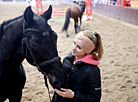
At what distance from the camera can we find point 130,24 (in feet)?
28.5

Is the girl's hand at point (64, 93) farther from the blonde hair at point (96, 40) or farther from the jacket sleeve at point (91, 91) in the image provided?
the blonde hair at point (96, 40)

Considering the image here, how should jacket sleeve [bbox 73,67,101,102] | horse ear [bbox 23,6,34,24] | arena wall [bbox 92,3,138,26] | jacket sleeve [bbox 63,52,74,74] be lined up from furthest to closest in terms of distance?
arena wall [bbox 92,3,138,26] → jacket sleeve [bbox 63,52,74,74] → jacket sleeve [bbox 73,67,101,102] → horse ear [bbox 23,6,34,24]

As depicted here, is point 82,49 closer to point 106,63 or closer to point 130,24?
point 106,63

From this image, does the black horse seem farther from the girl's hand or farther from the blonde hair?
the blonde hair

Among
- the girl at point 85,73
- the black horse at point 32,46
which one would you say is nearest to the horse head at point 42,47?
the black horse at point 32,46

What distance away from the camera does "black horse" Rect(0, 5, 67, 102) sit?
1.24m

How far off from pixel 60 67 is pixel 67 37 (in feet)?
18.6

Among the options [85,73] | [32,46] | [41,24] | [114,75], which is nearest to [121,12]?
[114,75]

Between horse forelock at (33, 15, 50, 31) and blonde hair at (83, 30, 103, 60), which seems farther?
blonde hair at (83, 30, 103, 60)

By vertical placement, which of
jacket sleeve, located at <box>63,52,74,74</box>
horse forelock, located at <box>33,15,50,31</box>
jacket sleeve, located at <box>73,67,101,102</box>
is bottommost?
jacket sleeve, located at <box>73,67,101,102</box>

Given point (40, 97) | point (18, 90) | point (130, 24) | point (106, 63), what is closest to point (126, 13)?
point (130, 24)

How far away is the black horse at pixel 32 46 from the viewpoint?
1241mm

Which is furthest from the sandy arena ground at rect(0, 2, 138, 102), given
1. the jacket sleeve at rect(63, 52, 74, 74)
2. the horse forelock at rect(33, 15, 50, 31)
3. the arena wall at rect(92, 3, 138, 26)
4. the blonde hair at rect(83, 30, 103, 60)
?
the arena wall at rect(92, 3, 138, 26)

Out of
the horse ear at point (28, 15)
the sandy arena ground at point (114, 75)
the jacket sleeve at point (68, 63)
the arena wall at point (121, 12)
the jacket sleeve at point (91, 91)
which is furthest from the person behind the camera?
the arena wall at point (121, 12)
